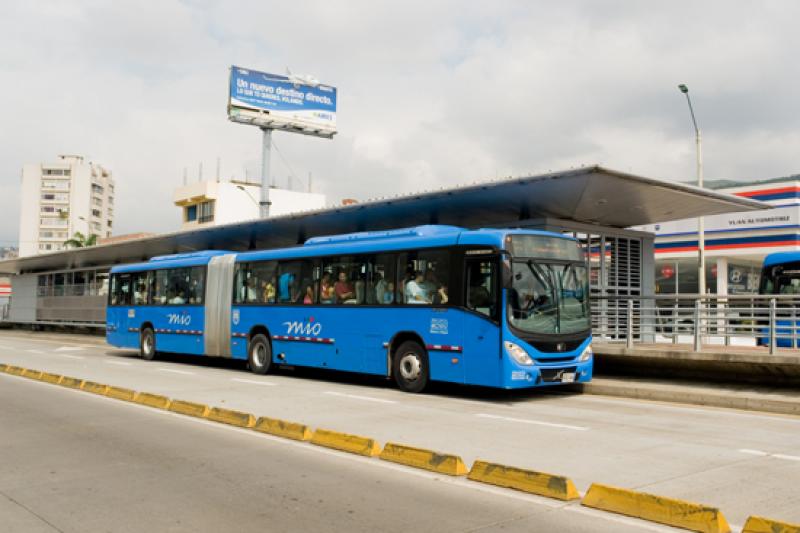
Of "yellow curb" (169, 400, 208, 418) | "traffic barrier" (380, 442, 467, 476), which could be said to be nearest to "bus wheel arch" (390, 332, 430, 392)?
"yellow curb" (169, 400, 208, 418)

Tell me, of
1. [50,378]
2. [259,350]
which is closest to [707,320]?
[259,350]

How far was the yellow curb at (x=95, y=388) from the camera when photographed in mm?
14195

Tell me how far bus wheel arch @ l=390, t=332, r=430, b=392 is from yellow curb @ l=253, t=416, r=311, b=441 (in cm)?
496

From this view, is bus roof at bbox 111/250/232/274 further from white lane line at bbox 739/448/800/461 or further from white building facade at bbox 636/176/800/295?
white building facade at bbox 636/176/800/295

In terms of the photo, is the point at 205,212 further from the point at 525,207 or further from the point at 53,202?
the point at 53,202

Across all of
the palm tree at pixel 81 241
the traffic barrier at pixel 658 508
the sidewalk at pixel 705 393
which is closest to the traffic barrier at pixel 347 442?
the traffic barrier at pixel 658 508

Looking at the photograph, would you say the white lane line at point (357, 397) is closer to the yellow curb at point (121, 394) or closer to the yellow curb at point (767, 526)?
the yellow curb at point (121, 394)

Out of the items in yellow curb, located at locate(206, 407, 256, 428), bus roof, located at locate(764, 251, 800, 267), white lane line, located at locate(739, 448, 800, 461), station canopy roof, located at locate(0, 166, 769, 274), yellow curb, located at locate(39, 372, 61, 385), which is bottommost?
yellow curb, located at locate(39, 372, 61, 385)

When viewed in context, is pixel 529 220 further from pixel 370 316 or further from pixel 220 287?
pixel 220 287

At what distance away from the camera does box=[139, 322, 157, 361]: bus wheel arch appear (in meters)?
24.3

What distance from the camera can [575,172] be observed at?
49.0ft

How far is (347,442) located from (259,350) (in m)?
11.2

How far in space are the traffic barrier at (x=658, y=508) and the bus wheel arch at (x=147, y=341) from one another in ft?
67.6

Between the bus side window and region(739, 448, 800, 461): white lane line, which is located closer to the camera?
region(739, 448, 800, 461): white lane line
